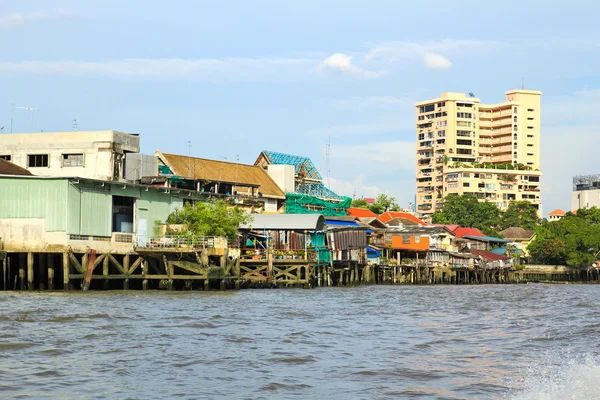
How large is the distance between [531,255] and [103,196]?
80338 mm

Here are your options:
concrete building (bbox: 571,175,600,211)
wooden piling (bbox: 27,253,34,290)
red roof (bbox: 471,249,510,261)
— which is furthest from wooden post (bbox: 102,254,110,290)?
concrete building (bbox: 571,175,600,211)

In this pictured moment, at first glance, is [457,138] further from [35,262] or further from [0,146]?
[35,262]

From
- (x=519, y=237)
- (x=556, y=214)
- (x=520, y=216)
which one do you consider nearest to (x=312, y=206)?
(x=519, y=237)

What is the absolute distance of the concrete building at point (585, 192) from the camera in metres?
163

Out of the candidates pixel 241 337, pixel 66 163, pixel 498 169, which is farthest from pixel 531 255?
pixel 241 337

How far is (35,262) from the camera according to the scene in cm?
4497

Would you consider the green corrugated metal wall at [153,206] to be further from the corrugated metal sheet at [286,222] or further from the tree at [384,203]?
the tree at [384,203]

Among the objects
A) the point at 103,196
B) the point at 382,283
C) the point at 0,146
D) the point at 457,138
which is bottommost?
the point at 382,283

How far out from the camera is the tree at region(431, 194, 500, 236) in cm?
13725

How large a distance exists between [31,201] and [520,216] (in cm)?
11319

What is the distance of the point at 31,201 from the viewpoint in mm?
43281

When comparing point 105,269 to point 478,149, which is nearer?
point 105,269

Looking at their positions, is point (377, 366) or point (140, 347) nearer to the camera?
point (377, 366)

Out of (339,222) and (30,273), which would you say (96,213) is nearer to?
(30,273)
